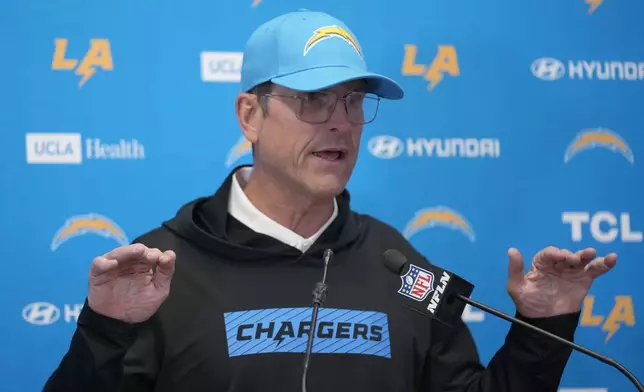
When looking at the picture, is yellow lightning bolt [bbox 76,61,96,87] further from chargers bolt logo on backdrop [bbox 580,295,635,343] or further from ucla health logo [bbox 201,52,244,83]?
chargers bolt logo on backdrop [bbox 580,295,635,343]

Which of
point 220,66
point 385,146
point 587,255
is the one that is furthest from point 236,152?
point 587,255

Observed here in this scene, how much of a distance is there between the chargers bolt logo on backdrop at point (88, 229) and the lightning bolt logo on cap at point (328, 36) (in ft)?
2.49

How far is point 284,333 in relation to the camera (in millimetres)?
1433

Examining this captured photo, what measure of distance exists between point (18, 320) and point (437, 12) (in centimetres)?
134

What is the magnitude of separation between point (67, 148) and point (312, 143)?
75cm

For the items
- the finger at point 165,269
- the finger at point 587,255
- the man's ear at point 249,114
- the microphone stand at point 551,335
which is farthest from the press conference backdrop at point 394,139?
the microphone stand at point 551,335

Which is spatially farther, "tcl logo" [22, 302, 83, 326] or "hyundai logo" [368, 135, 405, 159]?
"hyundai logo" [368, 135, 405, 159]

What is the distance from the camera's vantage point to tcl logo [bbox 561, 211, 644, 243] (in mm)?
2125

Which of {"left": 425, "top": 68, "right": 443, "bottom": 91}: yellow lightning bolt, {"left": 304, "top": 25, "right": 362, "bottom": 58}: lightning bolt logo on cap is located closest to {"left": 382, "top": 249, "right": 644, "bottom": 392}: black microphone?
{"left": 304, "top": 25, "right": 362, "bottom": 58}: lightning bolt logo on cap

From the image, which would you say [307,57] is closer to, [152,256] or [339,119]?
[339,119]

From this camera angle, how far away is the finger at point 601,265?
4.14 ft

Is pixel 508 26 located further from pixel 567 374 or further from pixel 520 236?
pixel 567 374

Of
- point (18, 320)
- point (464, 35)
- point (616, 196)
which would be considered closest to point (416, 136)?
point (464, 35)

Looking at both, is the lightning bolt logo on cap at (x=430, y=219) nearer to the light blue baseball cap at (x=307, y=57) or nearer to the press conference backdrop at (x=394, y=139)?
the press conference backdrop at (x=394, y=139)
